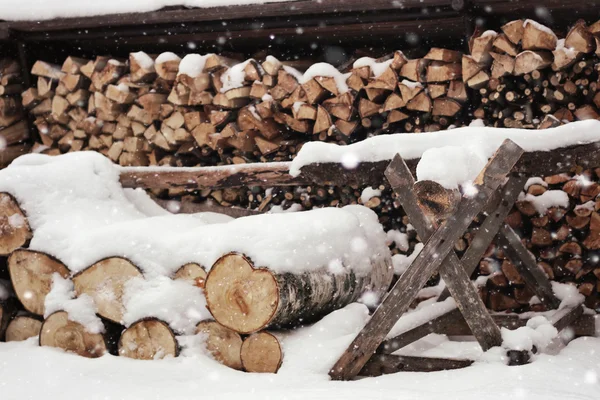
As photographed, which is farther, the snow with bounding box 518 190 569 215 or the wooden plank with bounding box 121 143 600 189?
the snow with bounding box 518 190 569 215

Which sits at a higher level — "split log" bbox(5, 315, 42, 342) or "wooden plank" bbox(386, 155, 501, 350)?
"wooden plank" bbox(386, 155, 501, 350)

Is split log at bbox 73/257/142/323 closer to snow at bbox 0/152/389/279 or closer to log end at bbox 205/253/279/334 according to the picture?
snow at bbox 0/152/389/279

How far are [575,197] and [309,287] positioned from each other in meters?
2.02

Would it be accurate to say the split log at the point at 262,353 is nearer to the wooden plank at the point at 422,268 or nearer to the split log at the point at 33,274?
the wooden plank at the point at 422,268

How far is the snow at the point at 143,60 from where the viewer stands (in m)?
6.47

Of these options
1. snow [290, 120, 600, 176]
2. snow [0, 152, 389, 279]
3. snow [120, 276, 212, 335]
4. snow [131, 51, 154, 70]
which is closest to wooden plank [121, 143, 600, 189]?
snow [290, 120, 600, 176]

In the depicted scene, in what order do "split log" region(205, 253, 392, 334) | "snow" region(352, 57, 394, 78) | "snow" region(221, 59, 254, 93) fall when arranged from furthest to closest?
1. "snow" region(221, 59, 254, 93)
2. "snow" region(352, 57, 394, 78)
3. "split log" region(205, 253, 392, 334)

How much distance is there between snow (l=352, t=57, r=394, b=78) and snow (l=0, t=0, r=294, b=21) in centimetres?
77

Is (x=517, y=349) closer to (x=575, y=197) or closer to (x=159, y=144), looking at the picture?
(x=575, y=197)

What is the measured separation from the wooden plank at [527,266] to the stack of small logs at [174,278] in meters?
0.84

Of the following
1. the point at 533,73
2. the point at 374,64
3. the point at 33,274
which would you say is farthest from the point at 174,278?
the point at 533,73

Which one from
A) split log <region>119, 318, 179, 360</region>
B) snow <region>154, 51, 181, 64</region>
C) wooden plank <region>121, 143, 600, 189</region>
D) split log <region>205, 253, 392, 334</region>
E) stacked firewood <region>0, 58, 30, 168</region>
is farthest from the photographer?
stacked firewood <region>0, 58, 30, 168</region>

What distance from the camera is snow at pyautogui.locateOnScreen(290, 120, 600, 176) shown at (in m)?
3.81

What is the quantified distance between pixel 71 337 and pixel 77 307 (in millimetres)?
A: 222
